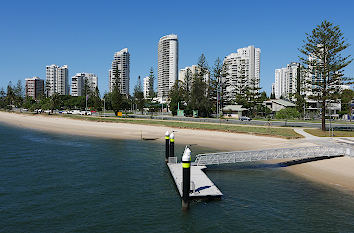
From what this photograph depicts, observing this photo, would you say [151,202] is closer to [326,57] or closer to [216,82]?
[326,57]

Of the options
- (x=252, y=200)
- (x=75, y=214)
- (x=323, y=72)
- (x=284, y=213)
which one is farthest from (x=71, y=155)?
(x=323, y=72)

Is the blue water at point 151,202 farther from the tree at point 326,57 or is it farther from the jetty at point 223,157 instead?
the tree at point 326,57

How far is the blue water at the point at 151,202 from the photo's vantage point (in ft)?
43.5

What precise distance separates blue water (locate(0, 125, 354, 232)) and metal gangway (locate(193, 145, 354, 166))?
1.10 meters

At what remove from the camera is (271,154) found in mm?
24766

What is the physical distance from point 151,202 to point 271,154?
13246mm

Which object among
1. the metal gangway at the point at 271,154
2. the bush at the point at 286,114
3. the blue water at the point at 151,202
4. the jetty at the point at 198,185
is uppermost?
the bush at the point at 286,114

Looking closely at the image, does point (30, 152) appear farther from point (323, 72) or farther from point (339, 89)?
point (339, 89)

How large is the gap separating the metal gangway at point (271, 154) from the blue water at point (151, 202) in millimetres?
1099

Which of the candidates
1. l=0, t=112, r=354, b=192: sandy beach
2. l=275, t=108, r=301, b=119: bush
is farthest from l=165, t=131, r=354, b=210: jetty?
l=275, t=108, r=301, b=119: bush

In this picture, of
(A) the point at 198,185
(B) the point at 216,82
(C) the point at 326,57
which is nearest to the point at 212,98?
(B) the point at 216,82

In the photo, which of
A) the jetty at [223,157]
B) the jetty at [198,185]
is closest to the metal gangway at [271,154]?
the jetty at [223,157]

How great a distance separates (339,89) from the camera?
46.0 metres

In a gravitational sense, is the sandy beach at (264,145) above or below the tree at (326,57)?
below
